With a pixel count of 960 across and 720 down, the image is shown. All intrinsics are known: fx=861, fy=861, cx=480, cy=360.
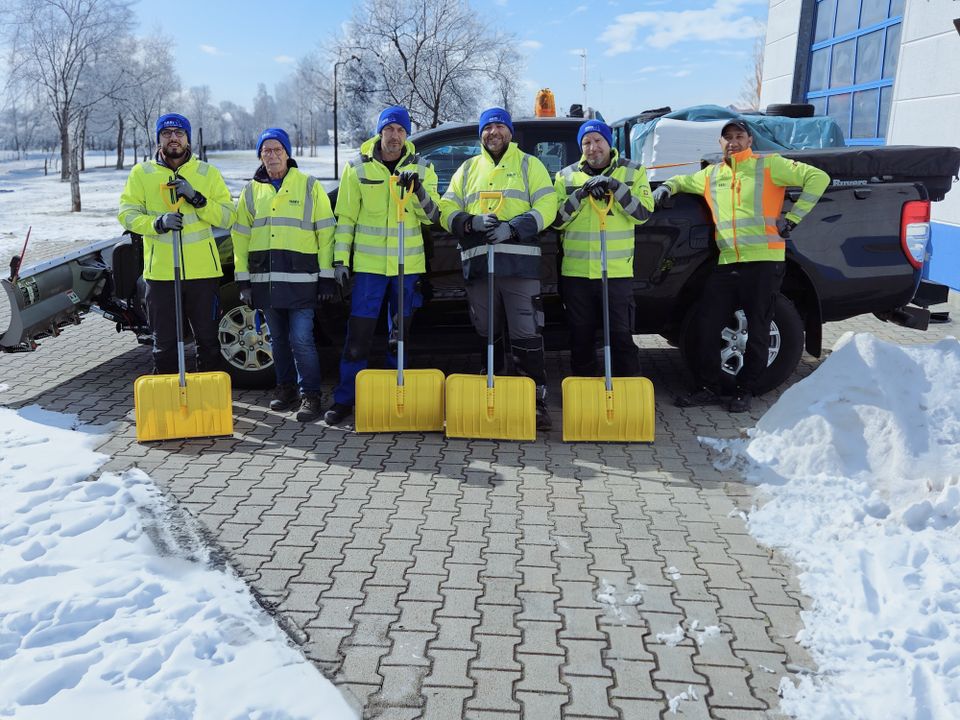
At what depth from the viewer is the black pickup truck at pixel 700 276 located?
5707 millimetres

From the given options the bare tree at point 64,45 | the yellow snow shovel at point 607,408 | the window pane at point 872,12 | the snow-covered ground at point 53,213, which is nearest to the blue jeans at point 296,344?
the snow-covered ground at point 53,213

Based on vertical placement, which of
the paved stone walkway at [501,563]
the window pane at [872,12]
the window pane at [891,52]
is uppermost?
the window pane at [872,12]

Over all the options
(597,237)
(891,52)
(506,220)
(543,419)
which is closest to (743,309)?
(597,237)

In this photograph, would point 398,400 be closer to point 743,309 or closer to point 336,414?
point 336,414

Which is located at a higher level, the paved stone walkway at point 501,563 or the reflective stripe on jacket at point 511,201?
the reflective stripe on jacket at point 511,201

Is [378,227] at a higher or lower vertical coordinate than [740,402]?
higher

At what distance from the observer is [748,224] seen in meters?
5.43

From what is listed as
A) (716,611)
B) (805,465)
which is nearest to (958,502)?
(805,465)

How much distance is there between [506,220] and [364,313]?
108 centimetres

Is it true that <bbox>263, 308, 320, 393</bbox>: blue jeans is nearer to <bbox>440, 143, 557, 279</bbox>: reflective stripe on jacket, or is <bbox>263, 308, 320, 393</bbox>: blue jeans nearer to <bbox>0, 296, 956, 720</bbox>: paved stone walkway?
<bbox>0, 296, 956, 720</bbox>: paved stone walkway

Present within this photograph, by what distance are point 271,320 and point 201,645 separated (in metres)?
2.94

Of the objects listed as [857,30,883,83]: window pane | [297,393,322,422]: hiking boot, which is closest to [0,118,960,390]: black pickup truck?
[297,393,322,422]: hiking boot

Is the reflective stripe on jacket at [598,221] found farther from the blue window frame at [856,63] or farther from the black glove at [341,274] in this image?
the blue window frame at [856,63]

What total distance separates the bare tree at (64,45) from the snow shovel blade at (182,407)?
70.8 feet
